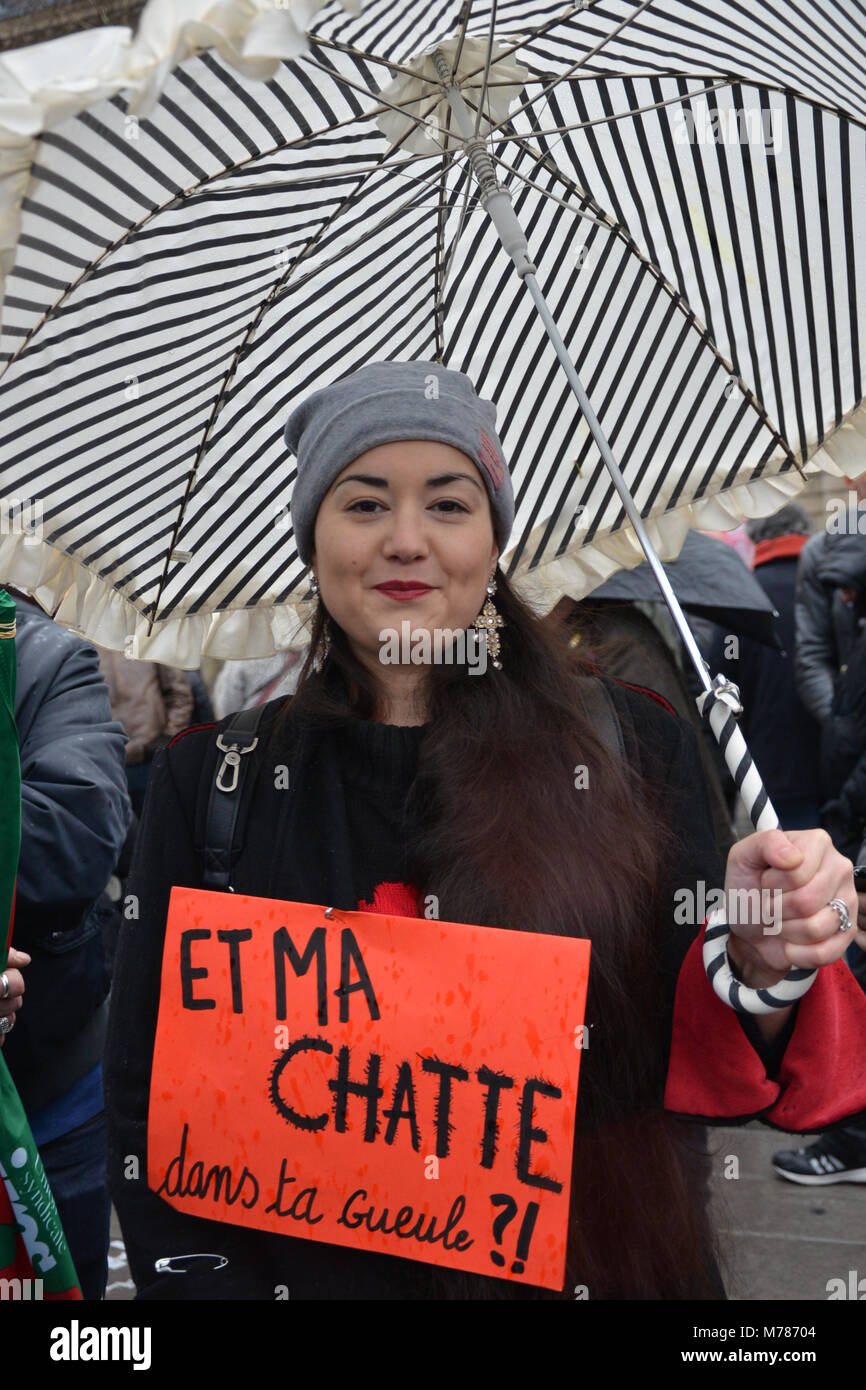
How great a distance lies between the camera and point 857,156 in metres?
2.05

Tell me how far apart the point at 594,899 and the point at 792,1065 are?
0.32 m

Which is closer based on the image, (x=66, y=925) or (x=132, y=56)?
(x=132, y=56)

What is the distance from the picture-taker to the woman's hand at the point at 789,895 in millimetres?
1416

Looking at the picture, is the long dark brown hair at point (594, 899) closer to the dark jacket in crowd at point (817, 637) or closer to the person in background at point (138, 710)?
the person in background at point (138, 710)

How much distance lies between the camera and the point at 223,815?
1.83m

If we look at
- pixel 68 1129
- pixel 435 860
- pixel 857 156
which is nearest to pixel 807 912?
pixel 435 860

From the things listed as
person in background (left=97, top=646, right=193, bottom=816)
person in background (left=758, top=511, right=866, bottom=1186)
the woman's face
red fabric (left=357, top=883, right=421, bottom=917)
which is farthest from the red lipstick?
person in background (left=97, top=646, right=193, bottom=816)

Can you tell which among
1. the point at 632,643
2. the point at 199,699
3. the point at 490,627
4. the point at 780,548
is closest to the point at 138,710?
the point at 199,699

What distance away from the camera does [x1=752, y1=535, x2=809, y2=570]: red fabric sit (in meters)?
6.07

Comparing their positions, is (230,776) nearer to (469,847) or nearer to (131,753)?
(469,847)

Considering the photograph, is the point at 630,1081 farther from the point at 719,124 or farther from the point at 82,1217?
the point at 719,124

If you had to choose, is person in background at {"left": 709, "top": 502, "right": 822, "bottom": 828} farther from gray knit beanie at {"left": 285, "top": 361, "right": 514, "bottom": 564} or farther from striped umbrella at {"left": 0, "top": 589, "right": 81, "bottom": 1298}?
striped umbrella at {"left": 0, "top": 589, "right": 81, "bottom": 1298}

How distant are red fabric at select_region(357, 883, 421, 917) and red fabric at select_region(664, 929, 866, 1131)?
1.28 feet

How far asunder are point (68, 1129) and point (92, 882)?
0.46 meters
